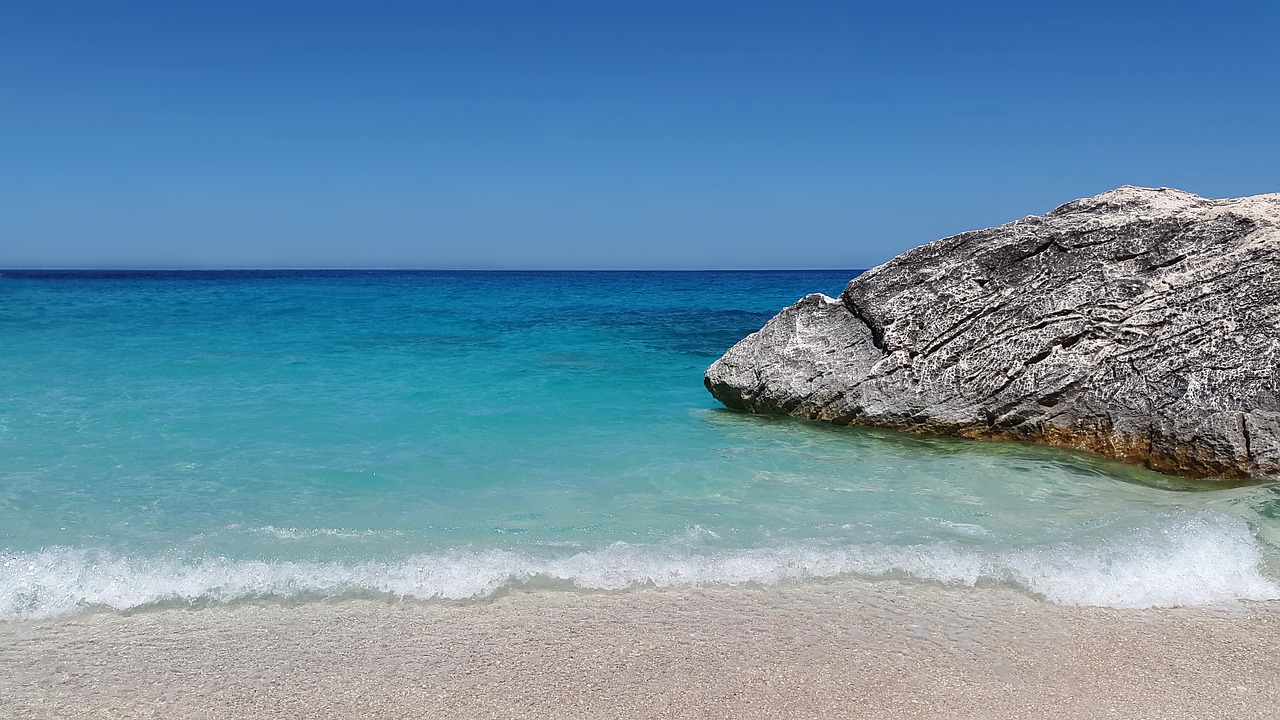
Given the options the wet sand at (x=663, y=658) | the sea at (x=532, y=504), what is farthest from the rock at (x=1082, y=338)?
the wet sand at (x=663, y=658)

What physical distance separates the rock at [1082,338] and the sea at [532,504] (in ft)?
1.30

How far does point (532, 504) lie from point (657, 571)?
168cm

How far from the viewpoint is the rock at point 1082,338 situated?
282 inches

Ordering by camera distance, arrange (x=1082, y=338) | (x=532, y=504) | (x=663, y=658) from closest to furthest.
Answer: (x=663, y=658), (x=532, y=504), (x=1082, y=338)

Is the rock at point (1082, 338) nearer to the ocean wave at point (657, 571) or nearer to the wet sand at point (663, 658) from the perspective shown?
the ocean wave at point (657, 571)

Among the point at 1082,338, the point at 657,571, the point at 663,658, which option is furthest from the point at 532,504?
the point at 1082,338

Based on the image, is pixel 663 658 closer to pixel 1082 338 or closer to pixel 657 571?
pixel 657 571

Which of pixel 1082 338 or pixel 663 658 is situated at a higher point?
pixel 1082 338

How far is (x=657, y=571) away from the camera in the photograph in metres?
5.04

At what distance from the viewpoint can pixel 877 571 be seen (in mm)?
5016

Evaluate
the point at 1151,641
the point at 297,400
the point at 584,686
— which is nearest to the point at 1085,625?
the point at 1151,641

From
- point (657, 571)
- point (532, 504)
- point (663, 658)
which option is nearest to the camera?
point (663, 658)

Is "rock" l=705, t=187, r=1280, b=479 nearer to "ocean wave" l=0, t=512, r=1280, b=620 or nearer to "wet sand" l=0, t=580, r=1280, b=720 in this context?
"ocean wave" l=0, t=512, r=1280, b=620

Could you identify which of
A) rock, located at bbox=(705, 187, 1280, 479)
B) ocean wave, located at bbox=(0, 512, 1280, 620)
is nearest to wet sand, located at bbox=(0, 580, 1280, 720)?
ocean wave, located at bbox=(0, 512, 1280, 620)
